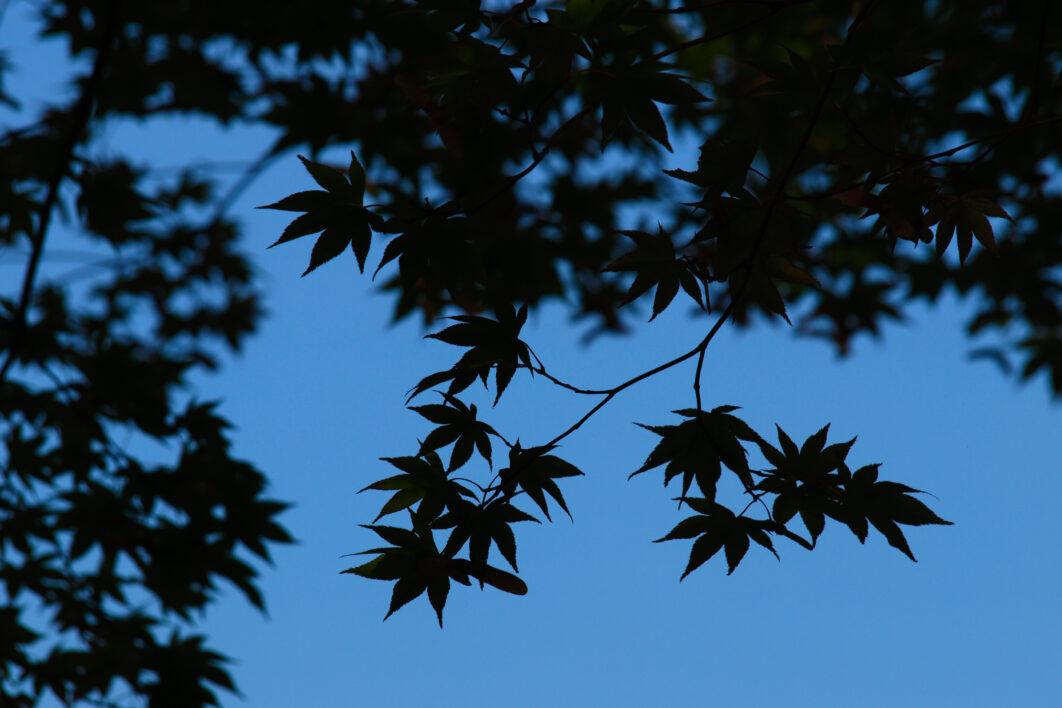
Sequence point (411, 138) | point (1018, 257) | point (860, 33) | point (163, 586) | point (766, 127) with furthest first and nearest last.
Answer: point (1018, 257) < point (411, 138) < point (163, 586) < point (766, 127) < point (860, 33)

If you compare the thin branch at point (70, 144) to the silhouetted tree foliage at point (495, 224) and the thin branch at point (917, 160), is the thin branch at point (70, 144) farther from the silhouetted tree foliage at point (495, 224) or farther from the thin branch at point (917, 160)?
the thin branch at point (917, 160)

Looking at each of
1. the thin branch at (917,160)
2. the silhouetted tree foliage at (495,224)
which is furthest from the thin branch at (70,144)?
the thin branch at (917,160)

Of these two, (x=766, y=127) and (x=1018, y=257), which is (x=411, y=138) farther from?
(x=1018, y=257)

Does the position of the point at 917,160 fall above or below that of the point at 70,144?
below

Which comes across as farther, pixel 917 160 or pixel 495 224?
pixel 495 224

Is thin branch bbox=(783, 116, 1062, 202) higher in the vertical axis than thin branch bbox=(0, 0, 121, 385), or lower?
lower

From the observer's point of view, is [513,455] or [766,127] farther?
[766,127]

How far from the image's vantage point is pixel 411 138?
3.55 meters

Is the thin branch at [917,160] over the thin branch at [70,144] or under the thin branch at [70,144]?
under

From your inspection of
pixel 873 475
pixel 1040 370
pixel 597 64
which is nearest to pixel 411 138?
pixel 597 64

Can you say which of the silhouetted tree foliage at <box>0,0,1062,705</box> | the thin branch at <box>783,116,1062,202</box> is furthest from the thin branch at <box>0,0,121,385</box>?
the thin branch at <box>783,116,1062,202</box>

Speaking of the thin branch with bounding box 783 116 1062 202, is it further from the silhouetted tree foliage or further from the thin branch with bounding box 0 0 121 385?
the thin branch with bounding box 0 0 121 385

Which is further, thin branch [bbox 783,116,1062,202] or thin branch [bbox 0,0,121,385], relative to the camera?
thin branch [bbox 0,0,121,385]

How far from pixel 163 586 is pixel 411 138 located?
1.89 metres
